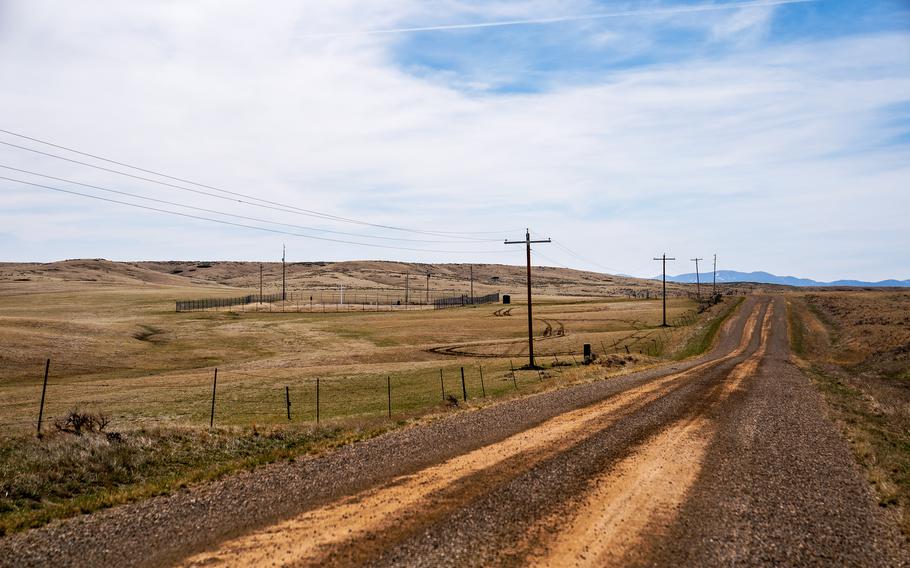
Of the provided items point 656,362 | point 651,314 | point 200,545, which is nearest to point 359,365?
point 656,362

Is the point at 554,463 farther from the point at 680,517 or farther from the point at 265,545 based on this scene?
the point at 265,545

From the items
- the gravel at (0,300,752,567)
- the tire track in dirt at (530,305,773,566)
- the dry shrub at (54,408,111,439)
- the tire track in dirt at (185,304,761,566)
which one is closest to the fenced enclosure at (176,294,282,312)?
the dry shrub at (54,408,111,439)

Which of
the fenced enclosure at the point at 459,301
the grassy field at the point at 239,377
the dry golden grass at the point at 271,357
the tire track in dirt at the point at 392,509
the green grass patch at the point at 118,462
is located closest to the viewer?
the tire track in dirt at the point at 392,509

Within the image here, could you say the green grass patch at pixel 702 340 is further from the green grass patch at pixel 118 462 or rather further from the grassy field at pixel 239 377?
the green grass patch at pixel 118 462

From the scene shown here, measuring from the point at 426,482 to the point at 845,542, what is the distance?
8867mm

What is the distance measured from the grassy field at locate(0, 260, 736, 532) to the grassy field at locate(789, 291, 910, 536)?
487 inches

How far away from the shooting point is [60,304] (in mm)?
121312

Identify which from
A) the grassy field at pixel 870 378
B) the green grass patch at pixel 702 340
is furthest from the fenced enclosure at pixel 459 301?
the grassy field at pixel 870 378

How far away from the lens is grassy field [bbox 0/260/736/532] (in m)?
16.4

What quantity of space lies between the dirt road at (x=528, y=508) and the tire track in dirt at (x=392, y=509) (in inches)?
1.8

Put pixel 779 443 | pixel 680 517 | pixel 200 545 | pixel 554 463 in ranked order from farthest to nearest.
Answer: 1. pixel 779 443
2. pixel 554 463
3. pixel 680 517
4. pixel 200 545

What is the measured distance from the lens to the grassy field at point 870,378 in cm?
1644

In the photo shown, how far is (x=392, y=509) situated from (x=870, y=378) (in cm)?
4221

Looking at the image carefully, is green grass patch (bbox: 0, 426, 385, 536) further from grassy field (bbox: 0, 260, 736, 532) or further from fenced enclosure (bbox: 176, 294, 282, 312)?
fenced enclosure (bbox: 176, 294, 282, 312)
